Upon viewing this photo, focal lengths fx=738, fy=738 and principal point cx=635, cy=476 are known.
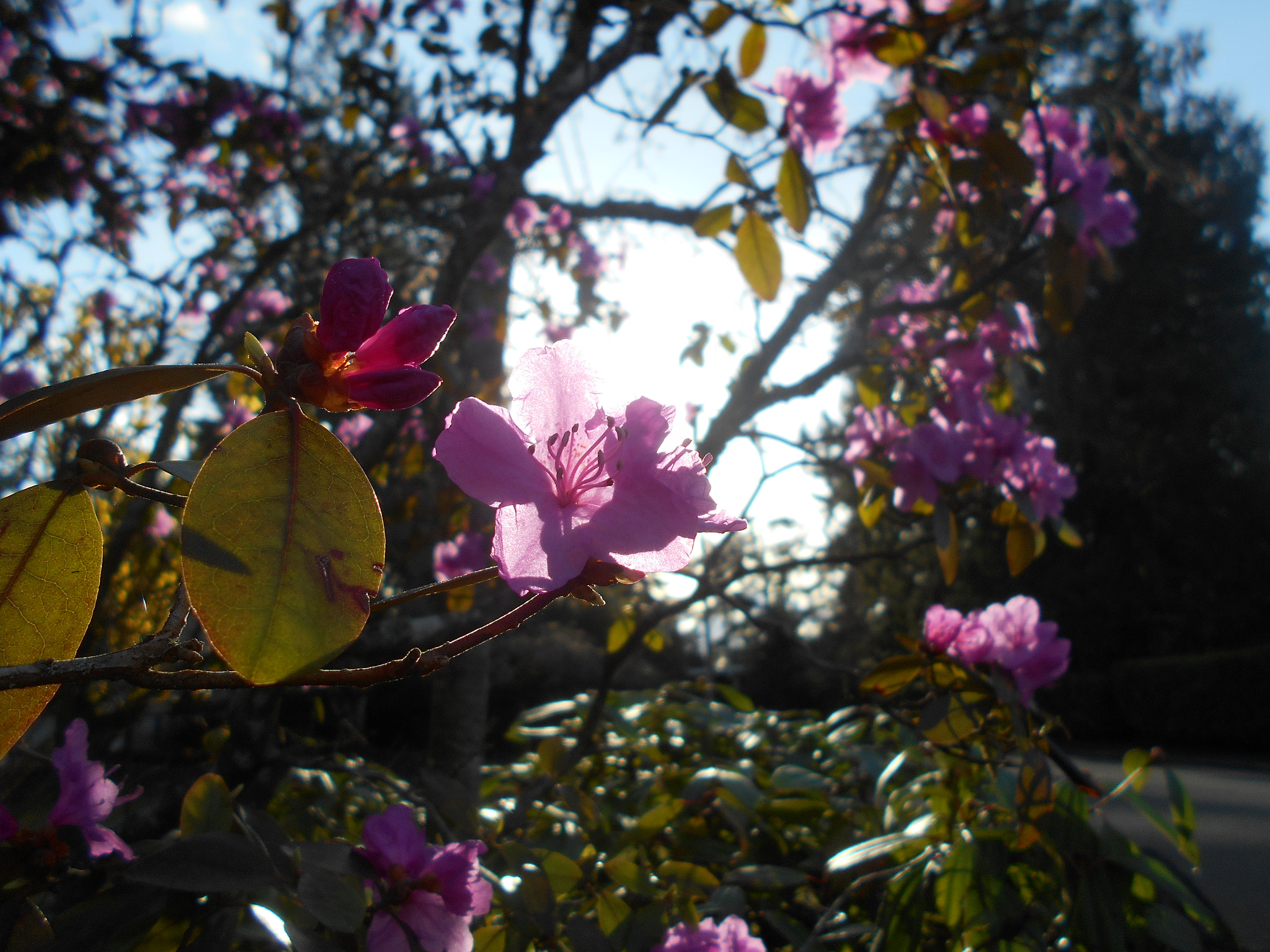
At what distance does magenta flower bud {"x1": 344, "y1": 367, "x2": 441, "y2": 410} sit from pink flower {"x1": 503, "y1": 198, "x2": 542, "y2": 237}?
3.46 meters

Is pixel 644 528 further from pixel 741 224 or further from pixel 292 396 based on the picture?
pixel 741 224

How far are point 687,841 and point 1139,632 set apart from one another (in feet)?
49.6

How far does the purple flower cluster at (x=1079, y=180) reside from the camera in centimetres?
192

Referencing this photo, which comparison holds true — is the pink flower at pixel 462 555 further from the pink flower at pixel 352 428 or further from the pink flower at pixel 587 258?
the pink flower at pixel 587 258

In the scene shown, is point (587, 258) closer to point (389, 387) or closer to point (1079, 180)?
point (1079, 180)

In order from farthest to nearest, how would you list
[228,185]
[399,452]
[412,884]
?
[228,185]
[399,452]
[412,884]

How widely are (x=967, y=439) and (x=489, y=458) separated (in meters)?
1.62

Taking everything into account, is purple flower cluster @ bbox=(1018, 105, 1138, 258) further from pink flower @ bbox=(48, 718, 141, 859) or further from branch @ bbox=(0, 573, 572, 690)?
pink flower @ bbox=(48, 718, 141, 859)

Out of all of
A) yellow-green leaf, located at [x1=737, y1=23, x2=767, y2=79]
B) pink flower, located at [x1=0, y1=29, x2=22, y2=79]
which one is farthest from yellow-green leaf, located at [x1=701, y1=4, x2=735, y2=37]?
pink flower, located at [x1=0, y1=29, x2=22, y2=79]

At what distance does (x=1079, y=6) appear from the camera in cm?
1002

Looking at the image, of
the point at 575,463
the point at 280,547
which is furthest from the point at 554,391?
the point at 280,547

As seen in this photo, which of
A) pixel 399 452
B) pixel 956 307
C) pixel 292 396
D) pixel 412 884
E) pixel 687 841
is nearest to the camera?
pixel 292 396

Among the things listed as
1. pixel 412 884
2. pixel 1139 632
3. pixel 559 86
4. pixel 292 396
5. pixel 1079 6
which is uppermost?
pixel 1079 6

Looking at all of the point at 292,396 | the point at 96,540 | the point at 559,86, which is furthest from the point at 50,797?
the point at 559,86
